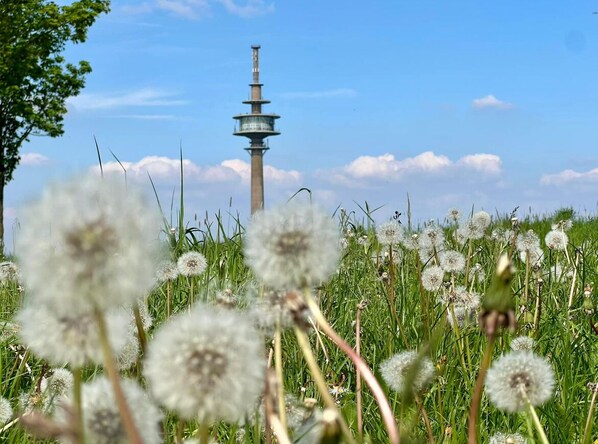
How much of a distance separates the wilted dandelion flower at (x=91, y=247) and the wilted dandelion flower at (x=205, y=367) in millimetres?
126

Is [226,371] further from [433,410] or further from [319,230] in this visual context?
[433,410]

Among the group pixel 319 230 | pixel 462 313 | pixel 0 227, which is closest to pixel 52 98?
pixel 0 227

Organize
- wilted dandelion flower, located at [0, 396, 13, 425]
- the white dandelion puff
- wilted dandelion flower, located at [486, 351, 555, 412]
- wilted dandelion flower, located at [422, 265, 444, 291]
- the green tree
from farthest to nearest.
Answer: the green tree
the white dandelion puff
wilted dandelion flower, located at [422, 265, 444, 291]
wilted dandelion flower, located at [0, 396, 13, 425]
wilted dandelion flower, located at [486, 351, 555, 412]

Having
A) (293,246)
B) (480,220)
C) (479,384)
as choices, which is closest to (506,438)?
(479,384)

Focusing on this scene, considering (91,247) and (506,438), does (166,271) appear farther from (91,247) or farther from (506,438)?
(91,247)

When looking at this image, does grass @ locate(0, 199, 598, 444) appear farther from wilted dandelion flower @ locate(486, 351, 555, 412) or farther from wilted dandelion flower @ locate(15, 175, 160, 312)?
wilted dandelion flower @ locate(15, 175, 160, 312)

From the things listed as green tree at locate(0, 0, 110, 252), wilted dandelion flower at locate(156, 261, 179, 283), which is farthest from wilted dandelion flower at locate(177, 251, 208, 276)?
green tree at locate(0, 0, 110, 252)

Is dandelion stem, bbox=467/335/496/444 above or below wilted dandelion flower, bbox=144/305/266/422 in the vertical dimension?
below

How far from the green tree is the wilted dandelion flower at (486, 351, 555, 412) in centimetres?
3286

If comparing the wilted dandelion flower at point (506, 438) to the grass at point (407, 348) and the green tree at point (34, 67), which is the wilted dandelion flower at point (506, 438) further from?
the green tree at point (34, 67)

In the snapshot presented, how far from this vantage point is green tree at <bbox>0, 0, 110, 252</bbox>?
33.2 m

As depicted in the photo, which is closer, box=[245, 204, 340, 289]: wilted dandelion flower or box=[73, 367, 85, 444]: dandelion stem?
box=[73, 367, 85, 444]: dandelion stem

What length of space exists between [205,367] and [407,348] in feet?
10.2

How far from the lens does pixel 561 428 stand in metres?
3.35
